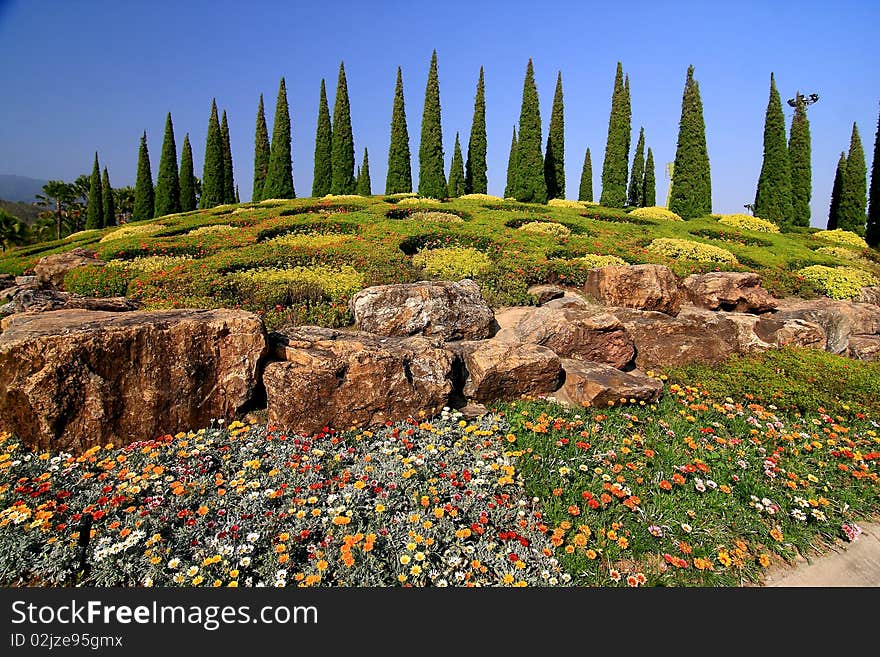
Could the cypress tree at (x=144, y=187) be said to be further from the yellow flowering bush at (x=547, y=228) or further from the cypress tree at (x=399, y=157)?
the yellow flowering bush at (x=547, y=228)

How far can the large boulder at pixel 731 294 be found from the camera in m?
10.4

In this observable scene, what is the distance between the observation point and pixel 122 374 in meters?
5.30

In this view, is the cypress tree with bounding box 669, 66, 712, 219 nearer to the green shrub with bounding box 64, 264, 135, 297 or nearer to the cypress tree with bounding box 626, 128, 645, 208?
the cypress tree with bounding box 626, 128, 645, 208

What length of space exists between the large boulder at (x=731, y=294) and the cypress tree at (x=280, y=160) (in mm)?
35740

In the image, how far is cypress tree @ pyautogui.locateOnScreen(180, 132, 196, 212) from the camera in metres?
44.3

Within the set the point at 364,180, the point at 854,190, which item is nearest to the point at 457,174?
the point at 364,180

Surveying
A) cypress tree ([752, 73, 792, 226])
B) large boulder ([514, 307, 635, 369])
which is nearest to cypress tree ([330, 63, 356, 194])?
cypress tree ([752, 73, 792, 226])

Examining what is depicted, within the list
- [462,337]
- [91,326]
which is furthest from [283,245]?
[91,326]

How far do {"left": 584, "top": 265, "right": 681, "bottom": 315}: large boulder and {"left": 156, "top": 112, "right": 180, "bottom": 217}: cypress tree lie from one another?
4205cm

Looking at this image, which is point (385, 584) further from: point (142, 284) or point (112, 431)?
point (142, 284)

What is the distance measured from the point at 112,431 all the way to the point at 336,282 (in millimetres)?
5745

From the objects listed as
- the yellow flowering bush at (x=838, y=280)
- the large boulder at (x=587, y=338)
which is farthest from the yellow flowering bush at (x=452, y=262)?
the yellow flowering bush at (x=838, y=280)

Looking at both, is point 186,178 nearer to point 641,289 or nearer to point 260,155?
point 260,155

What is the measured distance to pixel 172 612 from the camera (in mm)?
3240
